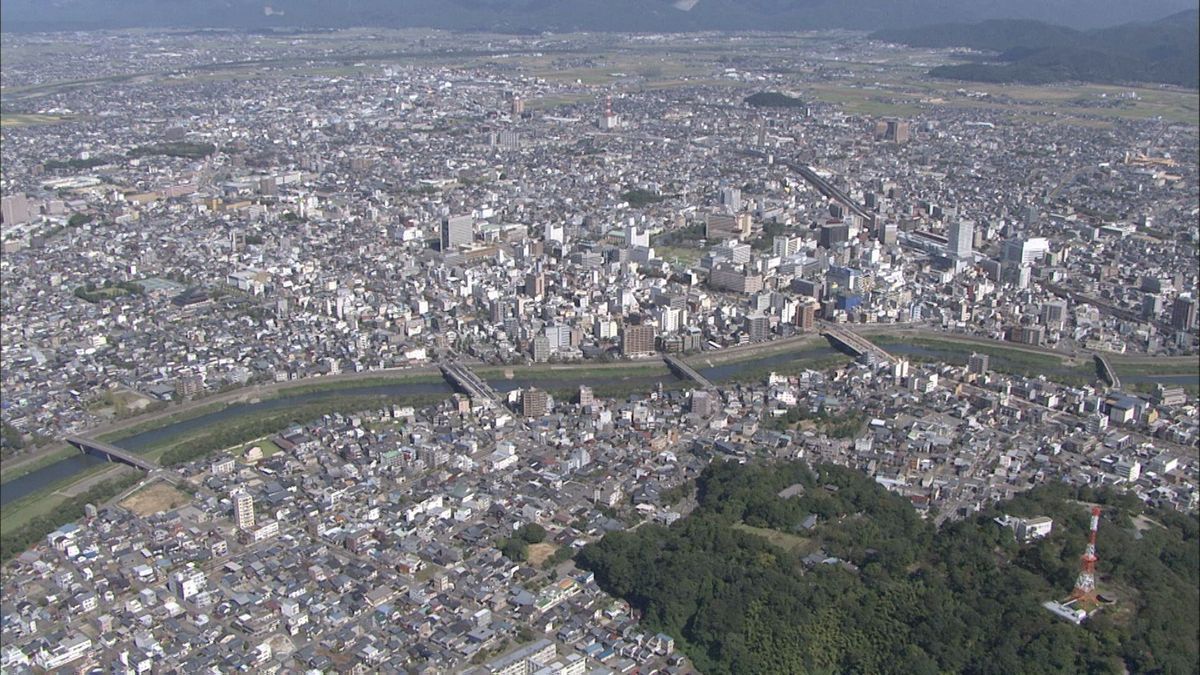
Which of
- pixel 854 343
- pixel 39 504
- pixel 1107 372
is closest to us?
pixel 39 504

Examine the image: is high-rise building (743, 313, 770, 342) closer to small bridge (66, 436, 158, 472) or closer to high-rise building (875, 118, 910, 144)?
small bridge (66, 436, 158, 472)

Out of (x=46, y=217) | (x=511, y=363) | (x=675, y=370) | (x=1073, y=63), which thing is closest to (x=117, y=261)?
(x=46, y=217)

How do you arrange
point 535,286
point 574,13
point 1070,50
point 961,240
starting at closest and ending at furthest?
point 535,286
point 961,240
point 1070,50
point 574,13

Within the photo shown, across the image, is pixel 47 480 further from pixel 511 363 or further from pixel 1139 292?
pixel 1139 292

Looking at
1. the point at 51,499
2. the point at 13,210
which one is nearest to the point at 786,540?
the point at 51,499

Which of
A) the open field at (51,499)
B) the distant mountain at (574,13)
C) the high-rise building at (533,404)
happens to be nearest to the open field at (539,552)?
the high-rise building at (533,404)

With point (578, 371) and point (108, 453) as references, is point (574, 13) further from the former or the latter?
point (108, 453)

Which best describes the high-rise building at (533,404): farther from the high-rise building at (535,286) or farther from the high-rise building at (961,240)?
the high-rise building at (961,240)
